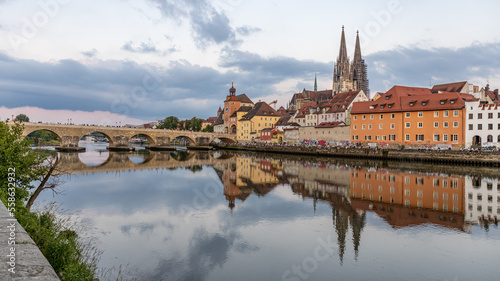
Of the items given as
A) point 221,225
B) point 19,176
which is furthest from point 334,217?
point 19,176

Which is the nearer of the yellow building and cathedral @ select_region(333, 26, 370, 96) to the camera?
the yellow building

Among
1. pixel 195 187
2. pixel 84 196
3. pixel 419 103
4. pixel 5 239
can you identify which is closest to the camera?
pixel 5 239

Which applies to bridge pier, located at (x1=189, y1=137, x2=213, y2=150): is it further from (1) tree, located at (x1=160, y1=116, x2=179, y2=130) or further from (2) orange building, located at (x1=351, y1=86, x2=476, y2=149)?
(2) orange building, located at (x1=351, y1=86, x2=476, y2=149)

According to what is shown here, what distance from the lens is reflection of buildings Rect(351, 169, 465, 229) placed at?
16.6m

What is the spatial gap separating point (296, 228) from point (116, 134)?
219ft

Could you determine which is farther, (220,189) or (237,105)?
(237,105)

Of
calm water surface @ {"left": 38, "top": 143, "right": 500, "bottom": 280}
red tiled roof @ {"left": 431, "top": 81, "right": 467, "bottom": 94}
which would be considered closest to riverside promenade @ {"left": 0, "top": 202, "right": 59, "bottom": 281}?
calm water surface @ {"left": 38, "top": 143, "right": 500, "bottom": 280}

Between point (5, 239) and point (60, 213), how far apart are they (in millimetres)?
13566

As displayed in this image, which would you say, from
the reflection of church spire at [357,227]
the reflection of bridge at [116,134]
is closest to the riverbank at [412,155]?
the reflection of church spire at [357,227]

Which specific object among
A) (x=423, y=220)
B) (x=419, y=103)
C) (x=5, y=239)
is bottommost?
(x=423, y=220)

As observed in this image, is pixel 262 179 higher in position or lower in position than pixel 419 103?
lower

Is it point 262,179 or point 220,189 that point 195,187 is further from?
point 262,179

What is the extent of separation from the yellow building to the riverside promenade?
83.0 meters

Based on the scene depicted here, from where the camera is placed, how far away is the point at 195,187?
2692 cm
